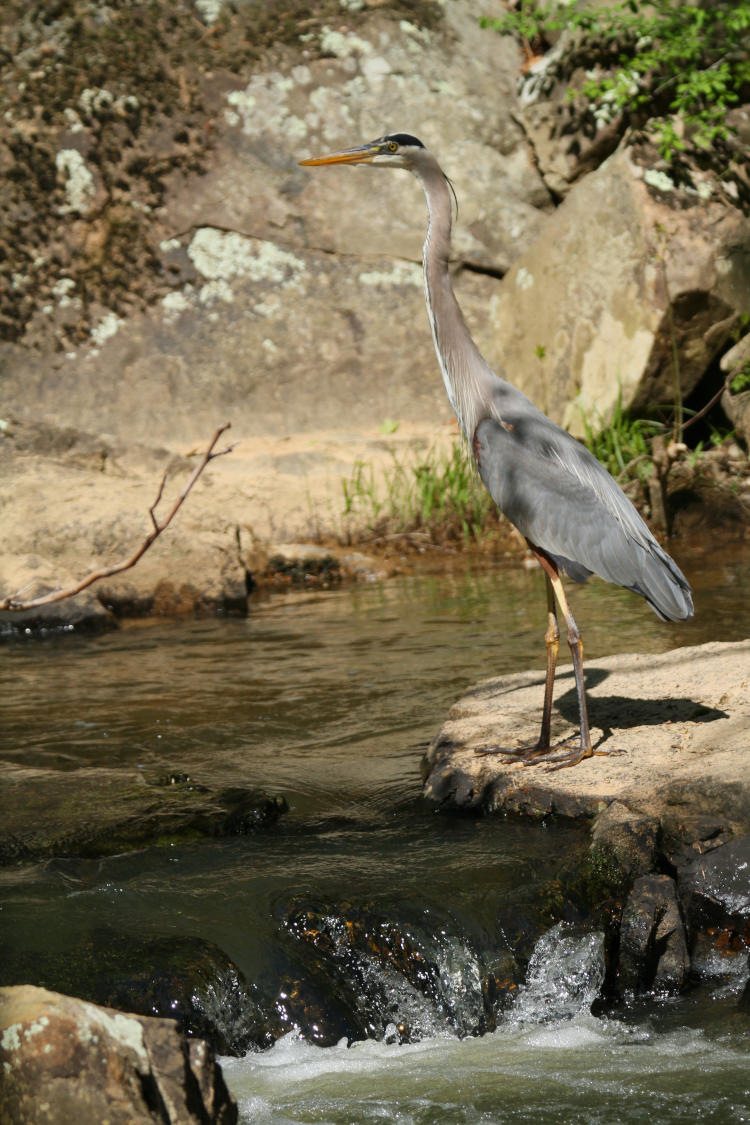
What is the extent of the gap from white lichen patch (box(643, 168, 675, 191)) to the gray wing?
519 centimetres

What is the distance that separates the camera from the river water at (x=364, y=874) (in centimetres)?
256

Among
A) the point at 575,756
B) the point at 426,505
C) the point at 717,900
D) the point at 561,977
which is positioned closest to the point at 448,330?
the point at 575,756

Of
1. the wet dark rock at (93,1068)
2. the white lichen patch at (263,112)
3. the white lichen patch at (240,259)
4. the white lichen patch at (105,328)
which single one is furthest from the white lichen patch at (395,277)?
the wet dark rock at (93,1068)

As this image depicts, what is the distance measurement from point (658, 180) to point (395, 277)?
2.39 meters

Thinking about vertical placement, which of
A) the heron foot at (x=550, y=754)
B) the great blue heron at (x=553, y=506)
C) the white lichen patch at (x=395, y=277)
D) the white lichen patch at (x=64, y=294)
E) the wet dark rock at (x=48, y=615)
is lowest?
the wet dark rock at (x=48, y=615)

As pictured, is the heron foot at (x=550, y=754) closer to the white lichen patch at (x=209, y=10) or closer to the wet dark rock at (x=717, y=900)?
the wet dark rock at (x=717, y=900)

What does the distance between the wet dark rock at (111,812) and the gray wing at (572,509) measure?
1.24 meters

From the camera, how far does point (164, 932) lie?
9.63 feet

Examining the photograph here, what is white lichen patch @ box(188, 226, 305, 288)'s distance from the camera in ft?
32.8

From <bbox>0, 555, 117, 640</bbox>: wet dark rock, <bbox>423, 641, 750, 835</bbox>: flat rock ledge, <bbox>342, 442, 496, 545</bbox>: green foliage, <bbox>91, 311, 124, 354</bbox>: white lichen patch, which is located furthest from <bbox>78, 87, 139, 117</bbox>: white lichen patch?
<bbox>423, 641, 750, 835</bbox>: flat rock ledge

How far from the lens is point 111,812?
365cm

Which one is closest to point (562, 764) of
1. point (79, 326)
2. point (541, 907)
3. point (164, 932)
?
point (541, 907)

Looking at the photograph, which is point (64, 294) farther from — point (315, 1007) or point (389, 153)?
point (315, 1007)

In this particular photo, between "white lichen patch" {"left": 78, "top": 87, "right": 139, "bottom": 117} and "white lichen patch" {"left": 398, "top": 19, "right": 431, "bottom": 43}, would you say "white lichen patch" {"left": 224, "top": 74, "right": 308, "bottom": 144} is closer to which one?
"white lichen patch" {"left": 78, "top": 87, "right": 139, "bottom": 117}
